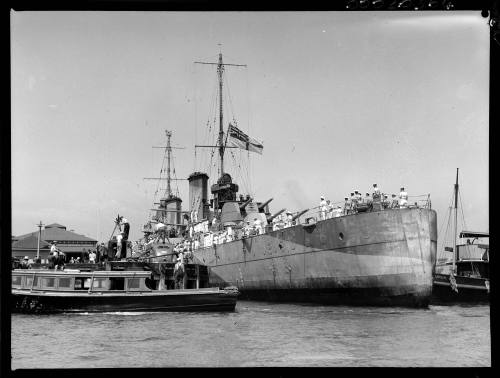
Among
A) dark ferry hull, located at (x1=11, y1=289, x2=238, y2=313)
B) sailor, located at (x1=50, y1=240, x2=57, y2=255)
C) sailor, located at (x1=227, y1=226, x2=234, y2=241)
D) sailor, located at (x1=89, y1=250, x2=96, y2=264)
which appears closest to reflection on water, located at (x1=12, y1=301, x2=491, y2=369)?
dark ferry hull, located at (x1=11, y1=289, x2=238, y2=313)

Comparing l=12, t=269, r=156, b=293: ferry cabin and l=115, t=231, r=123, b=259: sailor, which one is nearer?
l=12, t=269, r=156, b=293: ferry cabin

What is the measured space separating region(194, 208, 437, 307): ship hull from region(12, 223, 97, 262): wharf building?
621 cm

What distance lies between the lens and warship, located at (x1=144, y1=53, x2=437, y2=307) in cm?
1591

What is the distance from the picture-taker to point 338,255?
1694cm

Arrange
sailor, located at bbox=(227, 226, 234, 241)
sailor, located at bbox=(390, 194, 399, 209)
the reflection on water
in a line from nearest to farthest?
the reflection on water → sailor, located at bbox=(390, 194, 399, 209) → sailor, located at bbox=(227, 226, 234, 241)

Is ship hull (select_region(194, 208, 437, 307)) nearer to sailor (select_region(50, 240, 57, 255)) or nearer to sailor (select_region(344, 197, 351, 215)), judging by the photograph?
sailor (select_region(344, 197, 351, 215))

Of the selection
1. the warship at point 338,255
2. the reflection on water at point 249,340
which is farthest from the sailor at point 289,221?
the reflection on water at point 249,340

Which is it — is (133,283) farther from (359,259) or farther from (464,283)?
(464,283)

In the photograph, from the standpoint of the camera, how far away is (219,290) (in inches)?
564

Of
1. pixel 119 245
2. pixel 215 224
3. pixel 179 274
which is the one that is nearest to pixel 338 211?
pixel 179 274
